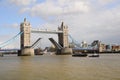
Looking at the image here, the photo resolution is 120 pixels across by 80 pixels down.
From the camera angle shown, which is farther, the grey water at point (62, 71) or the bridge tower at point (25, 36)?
the bridge tower at point (25, 36)

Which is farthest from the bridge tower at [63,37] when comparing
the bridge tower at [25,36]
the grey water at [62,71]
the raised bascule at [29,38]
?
the grey water at [62,71]

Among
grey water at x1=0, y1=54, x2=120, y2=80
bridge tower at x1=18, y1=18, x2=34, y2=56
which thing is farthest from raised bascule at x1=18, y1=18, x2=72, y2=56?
grey water at x1=0, y1=54, x2=120, y2=80

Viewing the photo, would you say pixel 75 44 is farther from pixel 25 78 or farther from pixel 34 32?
pixel 25 78

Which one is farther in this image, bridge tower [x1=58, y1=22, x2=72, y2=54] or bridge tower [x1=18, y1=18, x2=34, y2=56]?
bridge tower [x1=58, y1=22, x2=72, y2=54]

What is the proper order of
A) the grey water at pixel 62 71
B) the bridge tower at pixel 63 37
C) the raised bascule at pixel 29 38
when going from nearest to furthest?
the grey water at pixel 62 71
the raised bascule at pixel 29 38
the bridge tower at pixel 63 37

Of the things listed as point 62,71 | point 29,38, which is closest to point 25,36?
point 29,38

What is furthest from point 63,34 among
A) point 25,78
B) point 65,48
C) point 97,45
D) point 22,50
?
point 25,78

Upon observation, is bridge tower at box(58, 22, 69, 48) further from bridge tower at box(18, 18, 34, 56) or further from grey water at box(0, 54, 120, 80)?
grey water at box(0, 54, 120, 80)

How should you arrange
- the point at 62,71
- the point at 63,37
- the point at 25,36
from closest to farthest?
the point at 62,71
the point at 25,36
the point at 63,37

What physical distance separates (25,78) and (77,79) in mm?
3999

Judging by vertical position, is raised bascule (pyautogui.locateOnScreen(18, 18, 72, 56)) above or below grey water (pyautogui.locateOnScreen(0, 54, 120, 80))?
above

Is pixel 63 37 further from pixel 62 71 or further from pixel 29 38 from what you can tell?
pixel 62 71

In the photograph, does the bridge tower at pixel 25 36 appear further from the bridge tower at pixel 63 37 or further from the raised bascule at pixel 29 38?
the bridge tower at pixel 63 37

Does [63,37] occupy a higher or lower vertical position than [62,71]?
higher
